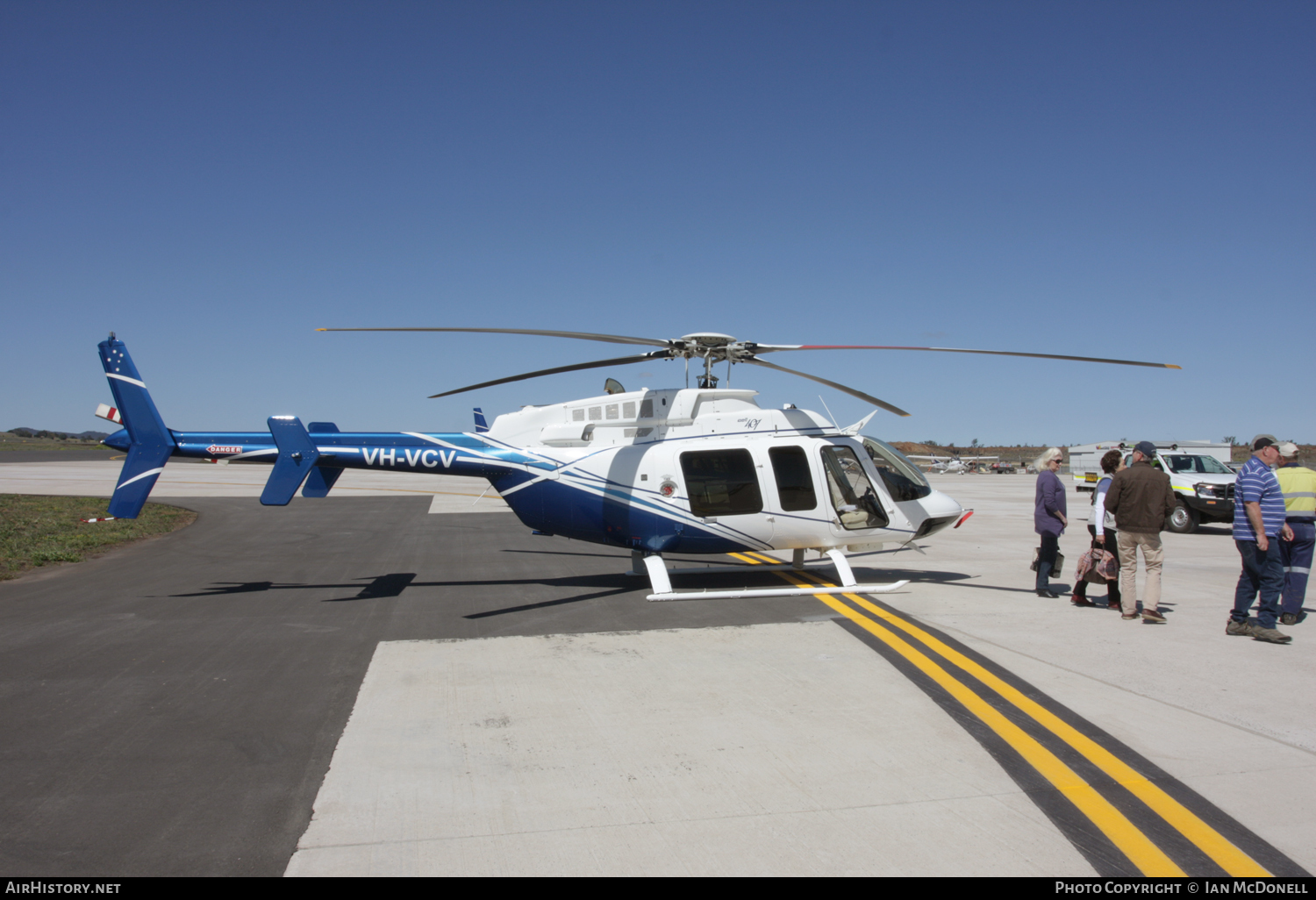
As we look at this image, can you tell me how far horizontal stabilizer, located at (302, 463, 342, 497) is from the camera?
9828 millimetres

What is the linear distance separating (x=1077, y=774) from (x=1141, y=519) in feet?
14.7

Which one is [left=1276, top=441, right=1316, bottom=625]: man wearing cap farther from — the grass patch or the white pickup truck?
the grass patch

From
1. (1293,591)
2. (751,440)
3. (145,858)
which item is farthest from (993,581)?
(145,858)

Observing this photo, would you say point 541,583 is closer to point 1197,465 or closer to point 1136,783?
point 1136,783

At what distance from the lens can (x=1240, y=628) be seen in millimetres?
7137

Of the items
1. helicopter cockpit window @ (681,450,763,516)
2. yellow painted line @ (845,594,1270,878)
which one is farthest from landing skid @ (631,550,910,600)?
yellow painted line @ (845,594,1270,878)

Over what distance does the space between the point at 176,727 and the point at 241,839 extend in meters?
1.96

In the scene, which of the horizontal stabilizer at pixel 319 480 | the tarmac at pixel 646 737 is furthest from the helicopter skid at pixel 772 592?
the horizontal stabilizer at pixel 319 480

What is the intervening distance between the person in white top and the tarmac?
0.29m

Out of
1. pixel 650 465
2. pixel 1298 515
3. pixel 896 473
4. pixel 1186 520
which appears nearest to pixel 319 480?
pixel 650 465

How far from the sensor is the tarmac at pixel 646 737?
3479 mm

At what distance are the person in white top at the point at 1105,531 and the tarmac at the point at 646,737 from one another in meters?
0.29

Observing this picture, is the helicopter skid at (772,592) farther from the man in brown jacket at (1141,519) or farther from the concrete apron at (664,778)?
the man in brown jacket at (1141,519)
